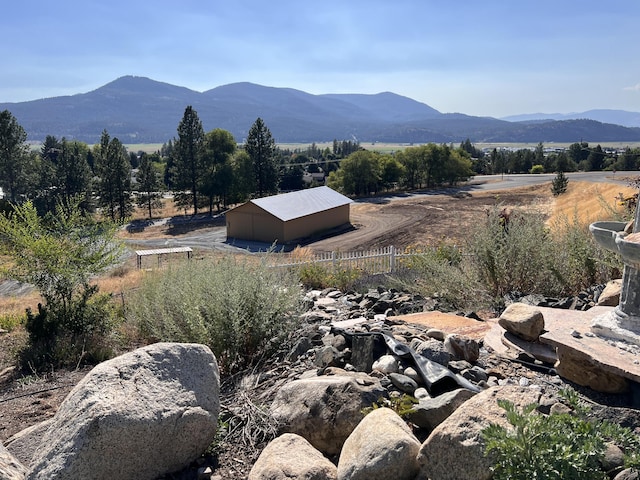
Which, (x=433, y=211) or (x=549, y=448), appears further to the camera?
(x=433, y=211)

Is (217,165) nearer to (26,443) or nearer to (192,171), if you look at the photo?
(192,171)

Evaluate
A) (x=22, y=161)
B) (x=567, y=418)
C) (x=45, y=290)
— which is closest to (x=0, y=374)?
(x=45, y=290)

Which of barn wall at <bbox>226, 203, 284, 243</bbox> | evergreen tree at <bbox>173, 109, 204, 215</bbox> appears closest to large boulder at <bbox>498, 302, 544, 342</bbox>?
barn wall at <bbox>226, 203, 284, 243</bbox>

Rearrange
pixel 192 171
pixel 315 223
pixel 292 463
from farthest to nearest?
pixel 192 171 < pixel 315 223 < pixel 292 463

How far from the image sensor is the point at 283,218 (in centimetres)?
3192

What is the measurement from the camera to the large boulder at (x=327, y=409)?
359 centimetres

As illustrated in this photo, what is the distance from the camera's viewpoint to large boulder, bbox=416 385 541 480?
2.65 metres

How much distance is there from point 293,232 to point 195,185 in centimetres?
2008

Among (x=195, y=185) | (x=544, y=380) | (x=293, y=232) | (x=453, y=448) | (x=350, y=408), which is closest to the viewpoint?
(x=453, y=448)

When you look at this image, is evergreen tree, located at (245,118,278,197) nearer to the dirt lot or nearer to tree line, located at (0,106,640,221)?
tree line, located at (0,106,640,221)

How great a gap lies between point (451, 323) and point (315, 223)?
29.2 meters

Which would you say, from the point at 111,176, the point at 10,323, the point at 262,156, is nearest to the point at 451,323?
the point at 10,323

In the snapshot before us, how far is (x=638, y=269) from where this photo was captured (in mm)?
3727

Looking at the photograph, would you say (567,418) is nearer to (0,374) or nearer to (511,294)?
(511,294)
